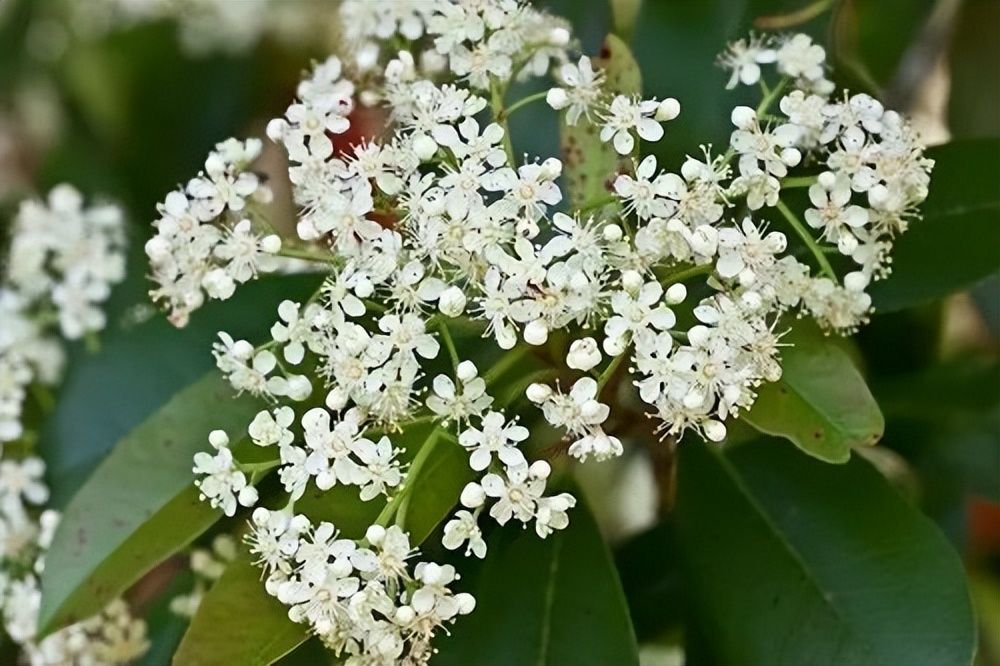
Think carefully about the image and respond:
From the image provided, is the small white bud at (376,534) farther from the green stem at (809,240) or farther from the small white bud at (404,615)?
the green stem at (809,240)

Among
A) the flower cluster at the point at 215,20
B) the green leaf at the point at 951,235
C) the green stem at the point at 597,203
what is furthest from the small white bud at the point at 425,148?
the flower cluster at the point at 215,20

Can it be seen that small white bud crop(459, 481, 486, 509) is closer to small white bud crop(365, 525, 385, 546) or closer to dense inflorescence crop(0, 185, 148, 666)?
small white bud crop(365, 525, 385, 546)

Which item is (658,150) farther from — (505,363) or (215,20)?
(215,20)

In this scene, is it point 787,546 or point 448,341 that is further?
point 787,546

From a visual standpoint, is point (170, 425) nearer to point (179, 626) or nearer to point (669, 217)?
point (179, 626)

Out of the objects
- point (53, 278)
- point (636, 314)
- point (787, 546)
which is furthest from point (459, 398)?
point (53, 278)

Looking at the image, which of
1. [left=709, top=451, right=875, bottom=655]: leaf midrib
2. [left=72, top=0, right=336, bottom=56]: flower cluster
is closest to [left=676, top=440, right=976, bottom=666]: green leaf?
[left=709, top=451, right=875, bottom=655]: leaf midrib

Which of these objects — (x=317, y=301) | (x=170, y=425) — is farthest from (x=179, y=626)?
(x=317, y=301)
